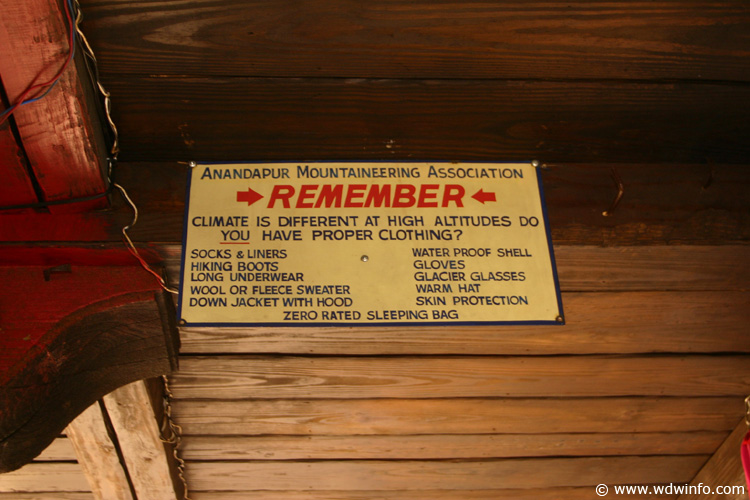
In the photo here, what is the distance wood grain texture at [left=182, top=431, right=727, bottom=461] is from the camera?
1.59 meters

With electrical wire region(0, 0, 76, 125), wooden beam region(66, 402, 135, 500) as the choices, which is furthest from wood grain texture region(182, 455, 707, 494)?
electrical wire region(0, 0, 76, 125)

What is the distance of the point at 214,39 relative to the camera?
1049mm

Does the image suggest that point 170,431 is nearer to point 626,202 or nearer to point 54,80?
point 54,80

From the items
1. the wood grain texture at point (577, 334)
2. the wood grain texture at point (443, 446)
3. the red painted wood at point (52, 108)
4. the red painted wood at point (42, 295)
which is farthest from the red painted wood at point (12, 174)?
the wood grain texture at point (443, 446)

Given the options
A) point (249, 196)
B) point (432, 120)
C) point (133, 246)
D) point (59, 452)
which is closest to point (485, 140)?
point (432, 120)

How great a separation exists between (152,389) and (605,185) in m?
1.34

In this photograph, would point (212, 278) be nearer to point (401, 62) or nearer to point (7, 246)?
point (7, 246)

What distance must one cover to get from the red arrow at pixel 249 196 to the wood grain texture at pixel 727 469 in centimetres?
175

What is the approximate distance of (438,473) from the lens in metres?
1.69

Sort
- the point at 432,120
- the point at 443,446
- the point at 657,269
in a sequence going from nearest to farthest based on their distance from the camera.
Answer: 1. the point at 432,120
2. the point at 657,269
3. the point at 443,446

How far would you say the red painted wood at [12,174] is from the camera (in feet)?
3.11

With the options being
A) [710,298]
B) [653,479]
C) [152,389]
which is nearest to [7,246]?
[152,389]

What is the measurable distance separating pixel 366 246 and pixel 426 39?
50 centimetres

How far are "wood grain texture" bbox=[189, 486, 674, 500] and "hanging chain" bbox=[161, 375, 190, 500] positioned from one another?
7.5 inches
